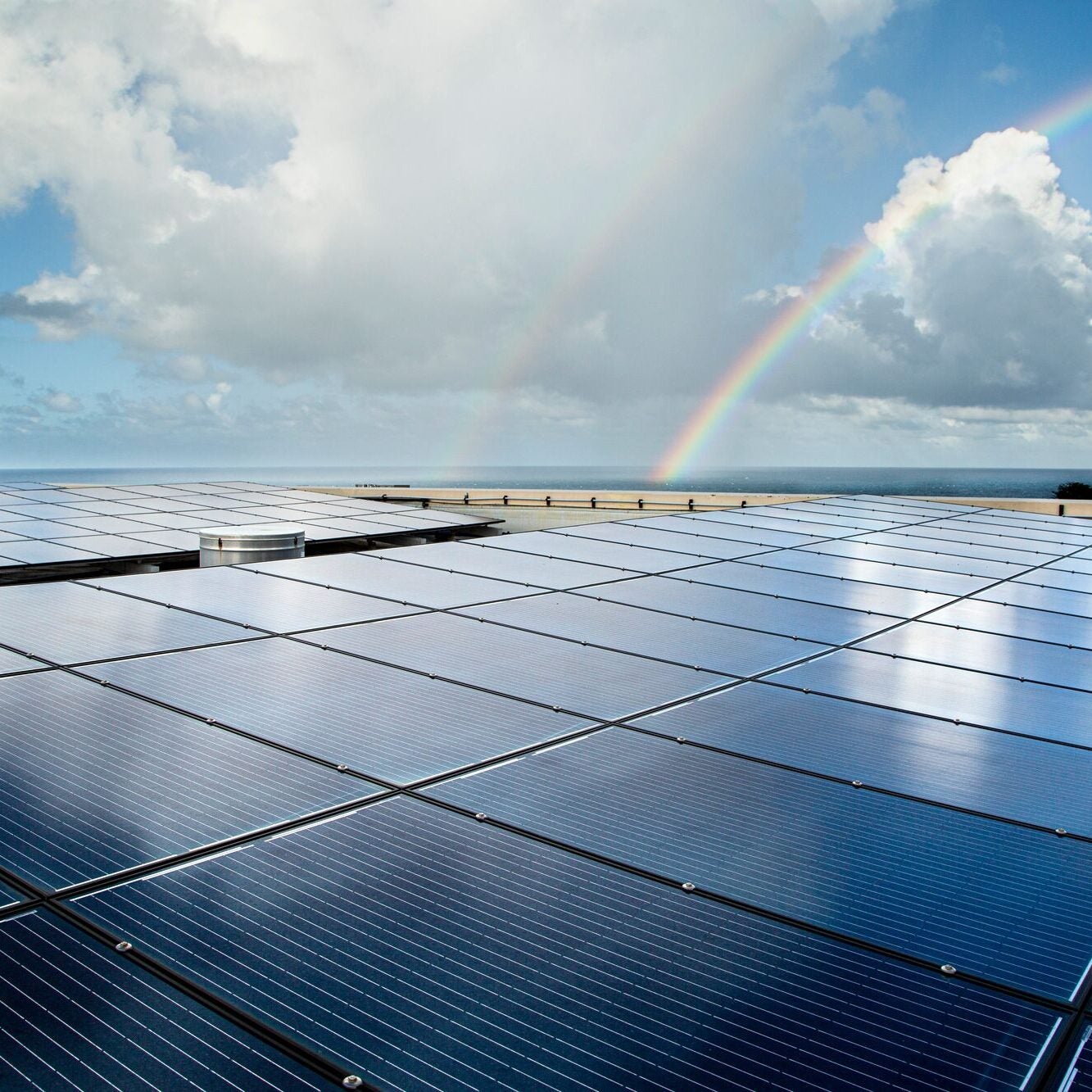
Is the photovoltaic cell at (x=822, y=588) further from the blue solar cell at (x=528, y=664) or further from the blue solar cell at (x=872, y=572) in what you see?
the blue solar cell at (x=528, y=664)

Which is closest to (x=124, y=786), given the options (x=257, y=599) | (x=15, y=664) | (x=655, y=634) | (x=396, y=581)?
(x=15, y=664)

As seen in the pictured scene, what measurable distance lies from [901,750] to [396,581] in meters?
7.46

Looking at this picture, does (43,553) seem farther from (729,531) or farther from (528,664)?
(729,531)

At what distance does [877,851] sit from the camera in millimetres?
5004

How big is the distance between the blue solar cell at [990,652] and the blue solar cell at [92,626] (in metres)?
6.93

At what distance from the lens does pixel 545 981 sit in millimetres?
3719

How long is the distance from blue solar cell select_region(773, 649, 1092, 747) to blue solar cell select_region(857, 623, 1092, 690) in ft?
1.08

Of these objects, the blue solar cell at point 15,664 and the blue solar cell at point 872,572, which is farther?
the blue solar cell at point 872,572

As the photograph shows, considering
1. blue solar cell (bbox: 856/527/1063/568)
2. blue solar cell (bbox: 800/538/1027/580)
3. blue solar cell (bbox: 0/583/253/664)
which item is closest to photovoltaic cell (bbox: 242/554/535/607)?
blue solar cell (bbox: 0/583/253/664)

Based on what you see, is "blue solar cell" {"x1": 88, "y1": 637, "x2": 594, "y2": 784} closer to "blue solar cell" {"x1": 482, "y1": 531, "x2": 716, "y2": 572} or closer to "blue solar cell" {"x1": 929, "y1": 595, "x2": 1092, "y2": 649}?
"blue solar cell" {"x1": 929, "y1": 595, "x2": 1092, "y2": 649}

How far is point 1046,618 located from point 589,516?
2272 centimetres

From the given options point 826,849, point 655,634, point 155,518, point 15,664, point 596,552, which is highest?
point 155,518

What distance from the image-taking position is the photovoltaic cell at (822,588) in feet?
41.4

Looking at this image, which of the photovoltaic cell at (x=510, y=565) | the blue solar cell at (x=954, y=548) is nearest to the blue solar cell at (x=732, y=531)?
the blue solar cell at (x=954, y=548)
